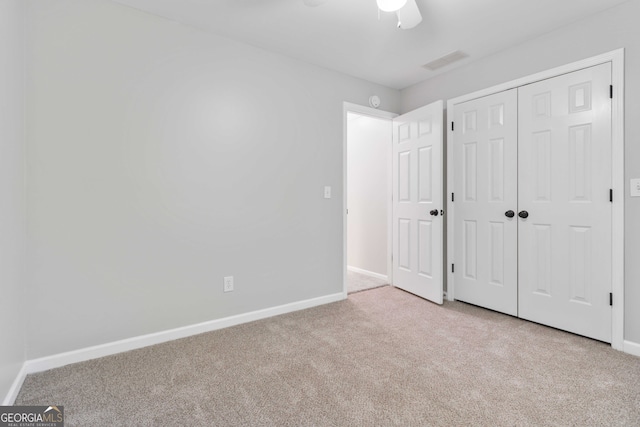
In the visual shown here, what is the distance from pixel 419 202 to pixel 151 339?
2.74m

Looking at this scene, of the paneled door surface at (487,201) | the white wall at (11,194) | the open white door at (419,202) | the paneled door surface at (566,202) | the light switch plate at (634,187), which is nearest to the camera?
the white wall at (11,194)

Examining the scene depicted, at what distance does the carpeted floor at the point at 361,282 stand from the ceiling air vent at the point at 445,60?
251 centimetres

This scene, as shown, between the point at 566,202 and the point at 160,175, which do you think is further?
the point at 566,202

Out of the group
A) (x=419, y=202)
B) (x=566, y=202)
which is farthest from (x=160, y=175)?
(x=566, y=202)

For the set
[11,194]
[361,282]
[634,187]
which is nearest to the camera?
[11,194]

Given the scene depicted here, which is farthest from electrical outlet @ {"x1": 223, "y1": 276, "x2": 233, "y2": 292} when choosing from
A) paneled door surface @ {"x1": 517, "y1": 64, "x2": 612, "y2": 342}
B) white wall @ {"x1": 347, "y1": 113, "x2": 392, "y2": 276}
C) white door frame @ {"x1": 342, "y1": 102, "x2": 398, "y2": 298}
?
paneled door surface @ {"x1": 517, "y1": 64, "x2": 612, "y2": 342}

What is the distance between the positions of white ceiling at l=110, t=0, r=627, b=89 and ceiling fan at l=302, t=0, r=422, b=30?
295 mm

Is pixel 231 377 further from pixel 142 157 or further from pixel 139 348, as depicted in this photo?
pixel 142 157

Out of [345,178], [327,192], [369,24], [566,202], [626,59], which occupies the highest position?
[369,24]

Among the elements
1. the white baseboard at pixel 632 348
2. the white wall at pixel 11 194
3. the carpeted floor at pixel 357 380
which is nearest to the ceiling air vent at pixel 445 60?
the carpeted floor at pixel 357 380

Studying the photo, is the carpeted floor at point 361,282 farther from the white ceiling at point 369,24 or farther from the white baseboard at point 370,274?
the white ceiling at point 369,24

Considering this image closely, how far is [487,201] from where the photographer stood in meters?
2.93

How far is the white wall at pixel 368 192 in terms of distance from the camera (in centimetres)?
406

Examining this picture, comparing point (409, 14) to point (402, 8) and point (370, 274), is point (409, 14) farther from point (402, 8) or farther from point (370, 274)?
point (370, 274)
